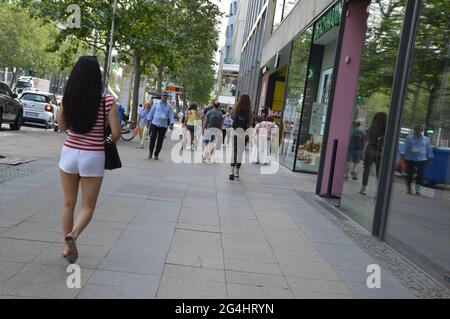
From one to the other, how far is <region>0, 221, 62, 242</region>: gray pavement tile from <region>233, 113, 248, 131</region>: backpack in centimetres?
718

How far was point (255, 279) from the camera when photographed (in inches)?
207

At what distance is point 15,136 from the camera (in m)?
18.8

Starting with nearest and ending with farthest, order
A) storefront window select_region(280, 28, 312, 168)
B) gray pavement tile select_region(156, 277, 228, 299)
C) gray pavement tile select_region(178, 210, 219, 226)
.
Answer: gray pavement tile select_region(156, 277, 228, 299)
gray pavement tile select_region(178, 210, 219, 226)
storefront window select_region(280, 28, 312, 168)

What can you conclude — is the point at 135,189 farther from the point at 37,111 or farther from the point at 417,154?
the point at 37,111

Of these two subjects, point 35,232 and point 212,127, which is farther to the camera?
point 212,127

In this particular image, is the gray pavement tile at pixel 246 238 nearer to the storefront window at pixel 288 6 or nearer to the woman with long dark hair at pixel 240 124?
the woman with long dark hair at pixel 240 124

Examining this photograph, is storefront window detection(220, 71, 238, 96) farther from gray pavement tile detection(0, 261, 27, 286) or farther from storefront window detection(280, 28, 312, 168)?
gray pavement tile detection(0, 261, 27, 286)

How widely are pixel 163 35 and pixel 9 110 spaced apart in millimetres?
7123

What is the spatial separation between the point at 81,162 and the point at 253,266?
186cm

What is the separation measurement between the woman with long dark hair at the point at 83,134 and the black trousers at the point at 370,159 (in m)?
4.50

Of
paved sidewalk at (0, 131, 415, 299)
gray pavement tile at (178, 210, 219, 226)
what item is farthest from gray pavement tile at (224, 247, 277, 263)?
gray pavement tile at (178, 210, 219, 226)

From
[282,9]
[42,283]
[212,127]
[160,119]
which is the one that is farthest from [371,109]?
[282,9]

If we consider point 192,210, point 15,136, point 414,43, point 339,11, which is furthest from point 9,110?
point 414,43

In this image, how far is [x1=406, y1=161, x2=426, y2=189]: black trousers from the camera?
6758mm
